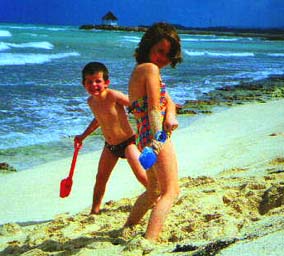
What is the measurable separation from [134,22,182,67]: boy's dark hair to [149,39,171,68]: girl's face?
0.06 feet

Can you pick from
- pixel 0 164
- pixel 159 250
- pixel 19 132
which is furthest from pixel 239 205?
pixel 19 132

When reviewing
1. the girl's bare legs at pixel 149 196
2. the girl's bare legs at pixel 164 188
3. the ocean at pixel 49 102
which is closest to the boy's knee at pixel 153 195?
the girl's bare legs at pixel 149 196

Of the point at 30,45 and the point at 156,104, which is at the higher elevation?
the point at 156,104

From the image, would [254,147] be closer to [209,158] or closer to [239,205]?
[209,158]

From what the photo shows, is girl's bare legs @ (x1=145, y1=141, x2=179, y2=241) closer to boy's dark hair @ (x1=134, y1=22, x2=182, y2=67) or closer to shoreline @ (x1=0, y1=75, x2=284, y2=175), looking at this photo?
boy's dark hair @ (x1=134, y1=22, x2=182, y2=67)

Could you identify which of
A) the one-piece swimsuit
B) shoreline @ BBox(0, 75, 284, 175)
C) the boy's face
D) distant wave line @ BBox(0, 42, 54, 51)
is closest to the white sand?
shoreline @ BBox(0, 75, 284, 175)

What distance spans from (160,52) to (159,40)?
8cm

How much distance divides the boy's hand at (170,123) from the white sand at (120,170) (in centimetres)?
187

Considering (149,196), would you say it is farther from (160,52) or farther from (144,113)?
(160,52)

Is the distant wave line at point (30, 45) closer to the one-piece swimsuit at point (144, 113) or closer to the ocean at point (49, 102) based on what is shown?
the ocean at point (49, 102)

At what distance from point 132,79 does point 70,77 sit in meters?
13.9

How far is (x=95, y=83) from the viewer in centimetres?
400

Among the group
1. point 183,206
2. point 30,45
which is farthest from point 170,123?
point 30,45

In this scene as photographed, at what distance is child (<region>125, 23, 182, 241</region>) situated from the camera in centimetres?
293
